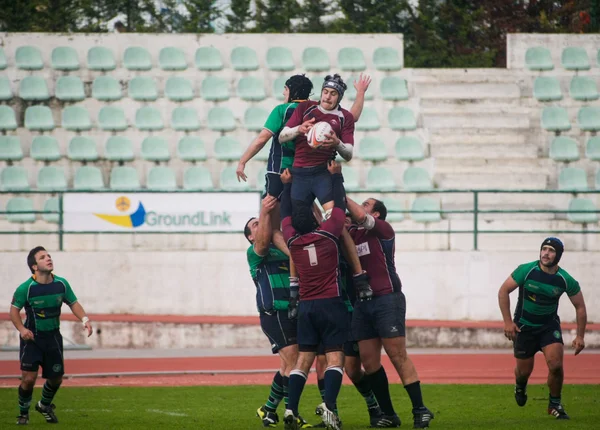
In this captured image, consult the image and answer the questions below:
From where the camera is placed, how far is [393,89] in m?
24.8

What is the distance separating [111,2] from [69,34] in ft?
12.9

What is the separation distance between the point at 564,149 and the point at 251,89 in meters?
7.33

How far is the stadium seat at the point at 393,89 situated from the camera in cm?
2469

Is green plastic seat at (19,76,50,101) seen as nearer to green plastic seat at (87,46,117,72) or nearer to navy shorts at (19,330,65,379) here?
green plastic seat at (87,46,117,72)

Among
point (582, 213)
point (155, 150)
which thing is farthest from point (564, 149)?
point (155, 150)

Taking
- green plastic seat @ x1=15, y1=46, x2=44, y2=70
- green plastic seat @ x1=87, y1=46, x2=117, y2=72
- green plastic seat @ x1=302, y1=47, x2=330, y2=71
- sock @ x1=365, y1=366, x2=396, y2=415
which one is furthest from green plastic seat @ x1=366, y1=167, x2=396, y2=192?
sock @ x1=365, y1=366, x2=396, y2=415

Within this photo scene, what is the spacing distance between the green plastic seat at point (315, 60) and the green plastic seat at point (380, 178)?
3.16m

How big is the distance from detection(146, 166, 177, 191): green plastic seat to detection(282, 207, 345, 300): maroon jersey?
46.5ft

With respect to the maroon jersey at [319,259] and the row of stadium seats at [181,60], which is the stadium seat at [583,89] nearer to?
the row of stadium seats at [181,60]

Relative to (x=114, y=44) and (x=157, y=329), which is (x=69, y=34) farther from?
(x=157, y=329)

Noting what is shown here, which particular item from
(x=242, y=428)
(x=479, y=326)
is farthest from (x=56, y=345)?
(x=479, y=326)

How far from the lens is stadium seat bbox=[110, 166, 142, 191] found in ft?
76.9

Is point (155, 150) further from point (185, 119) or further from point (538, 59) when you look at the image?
point (538, 59)

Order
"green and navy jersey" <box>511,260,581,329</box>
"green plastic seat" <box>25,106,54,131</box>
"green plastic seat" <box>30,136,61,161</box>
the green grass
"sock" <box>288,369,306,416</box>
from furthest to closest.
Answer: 1. "green plastic seat" <box>25,106,54,131</box>
2. "green plastic seat" <box>30,136,61,161</box>
3. "green and navy jersey" <box>511,260,581,329</box>
4. the green grass
5. "sock" <box>288,369,306,416</box>
